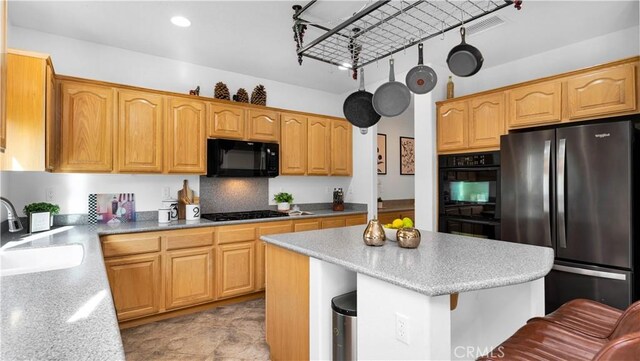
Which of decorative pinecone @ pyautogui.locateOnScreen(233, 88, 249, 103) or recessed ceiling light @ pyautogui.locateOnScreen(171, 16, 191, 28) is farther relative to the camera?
decorative pinecone @ pyautogui.locateOnScreen(233, 88, 249, 103)

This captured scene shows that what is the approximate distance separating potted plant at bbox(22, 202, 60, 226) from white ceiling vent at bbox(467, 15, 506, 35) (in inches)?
152

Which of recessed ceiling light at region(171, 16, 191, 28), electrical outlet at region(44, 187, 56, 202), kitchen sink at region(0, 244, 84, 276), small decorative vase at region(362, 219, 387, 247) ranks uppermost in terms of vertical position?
recessed ceiling light at region(171, 16, 191, 28)

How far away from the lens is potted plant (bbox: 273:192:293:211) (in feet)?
13.9

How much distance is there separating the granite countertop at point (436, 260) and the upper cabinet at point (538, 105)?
1595 mm

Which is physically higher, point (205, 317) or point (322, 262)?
point (322, 262)

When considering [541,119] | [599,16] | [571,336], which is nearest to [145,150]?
[571,336]

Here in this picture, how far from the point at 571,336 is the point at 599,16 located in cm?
271

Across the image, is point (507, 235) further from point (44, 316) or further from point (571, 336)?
point (44, 316)

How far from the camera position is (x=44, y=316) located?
98 centimetres

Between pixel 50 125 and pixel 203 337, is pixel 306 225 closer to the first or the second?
pixel 203 337

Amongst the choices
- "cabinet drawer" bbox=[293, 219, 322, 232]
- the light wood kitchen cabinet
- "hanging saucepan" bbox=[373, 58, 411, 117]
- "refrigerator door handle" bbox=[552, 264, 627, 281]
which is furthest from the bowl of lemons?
the light wood kitchen cabinet

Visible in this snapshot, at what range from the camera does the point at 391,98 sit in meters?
2.21

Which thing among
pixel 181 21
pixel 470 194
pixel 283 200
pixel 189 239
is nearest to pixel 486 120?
pixel 470 194

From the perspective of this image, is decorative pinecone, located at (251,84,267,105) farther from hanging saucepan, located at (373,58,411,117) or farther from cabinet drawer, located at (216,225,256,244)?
hanging saucepan, located at (373,58,411,117)
